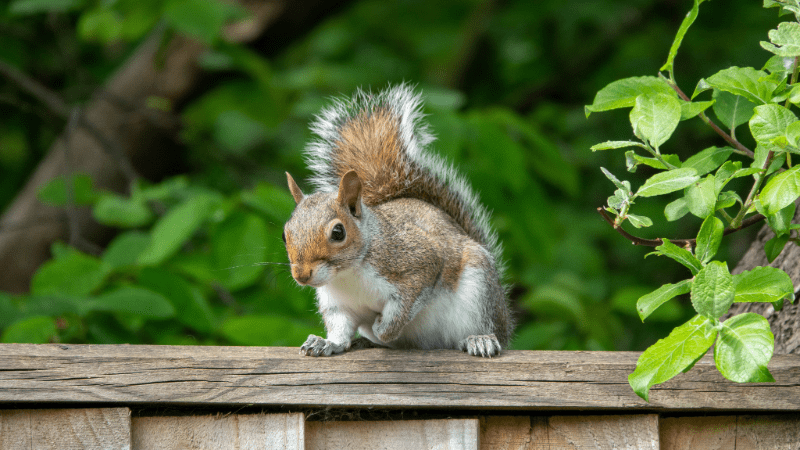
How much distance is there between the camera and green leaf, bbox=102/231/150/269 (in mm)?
2018

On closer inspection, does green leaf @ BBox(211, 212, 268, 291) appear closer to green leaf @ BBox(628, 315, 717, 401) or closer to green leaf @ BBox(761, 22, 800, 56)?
green leaf @ BBox(628, 315, 717, 401)

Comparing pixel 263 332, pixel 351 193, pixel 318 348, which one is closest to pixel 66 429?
pixel 318 348

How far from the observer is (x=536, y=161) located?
2633mm

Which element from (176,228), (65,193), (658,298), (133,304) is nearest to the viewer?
(658,298)

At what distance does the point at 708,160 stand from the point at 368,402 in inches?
24.3

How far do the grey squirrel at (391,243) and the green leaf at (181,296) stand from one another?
46cm

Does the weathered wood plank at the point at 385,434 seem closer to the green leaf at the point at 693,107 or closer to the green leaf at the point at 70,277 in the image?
the green leaf at the point at 693,107

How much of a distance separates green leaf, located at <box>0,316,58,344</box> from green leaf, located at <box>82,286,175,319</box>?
100mm

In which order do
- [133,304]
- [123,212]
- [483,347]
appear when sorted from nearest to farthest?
[483,347] < [133,304] < [123,212]

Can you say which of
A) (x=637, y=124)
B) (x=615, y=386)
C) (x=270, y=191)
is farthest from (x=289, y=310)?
(x=637, y=124)

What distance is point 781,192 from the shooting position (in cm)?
85

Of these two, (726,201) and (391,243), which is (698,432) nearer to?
(726,201)

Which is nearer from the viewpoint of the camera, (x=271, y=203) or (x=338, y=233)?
(x=338, y=233)

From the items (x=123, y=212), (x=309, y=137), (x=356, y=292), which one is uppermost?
(x=309, y=137)
